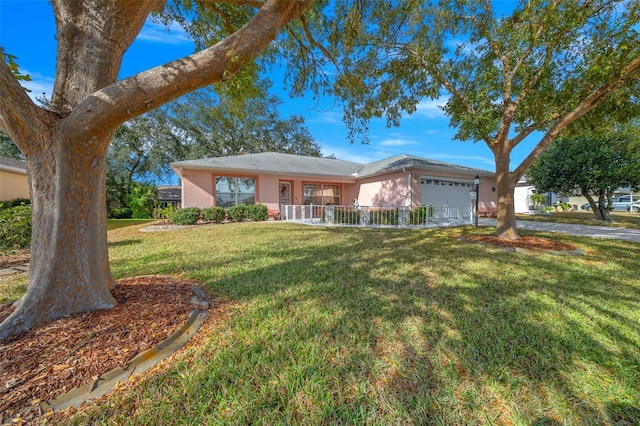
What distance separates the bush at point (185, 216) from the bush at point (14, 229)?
5836 millimetres

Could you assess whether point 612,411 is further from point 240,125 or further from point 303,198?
point 240,125

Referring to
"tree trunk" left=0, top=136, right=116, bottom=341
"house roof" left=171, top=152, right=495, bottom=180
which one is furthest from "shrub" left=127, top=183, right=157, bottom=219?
"tree trunk" left=0, top=136, right=116, bottom=341

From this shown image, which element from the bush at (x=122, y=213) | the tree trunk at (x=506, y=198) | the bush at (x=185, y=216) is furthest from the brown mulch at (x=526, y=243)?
the bush at (x=122, y=213)

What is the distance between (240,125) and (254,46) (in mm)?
23786

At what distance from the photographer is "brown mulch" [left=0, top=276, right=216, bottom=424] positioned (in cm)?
164

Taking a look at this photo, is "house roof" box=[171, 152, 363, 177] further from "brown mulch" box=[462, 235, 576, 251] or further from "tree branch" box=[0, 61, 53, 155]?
"tree branch" box=[0, 61, 53, 155]

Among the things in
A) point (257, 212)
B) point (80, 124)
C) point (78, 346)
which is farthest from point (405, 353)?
point (257, 212)

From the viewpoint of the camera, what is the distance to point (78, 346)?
2.01 metres

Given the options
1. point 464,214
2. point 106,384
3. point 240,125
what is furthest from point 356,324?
point 240,125

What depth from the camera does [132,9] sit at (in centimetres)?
275

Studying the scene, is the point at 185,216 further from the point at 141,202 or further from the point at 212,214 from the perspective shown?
the point at 141,202

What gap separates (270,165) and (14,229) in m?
10.2

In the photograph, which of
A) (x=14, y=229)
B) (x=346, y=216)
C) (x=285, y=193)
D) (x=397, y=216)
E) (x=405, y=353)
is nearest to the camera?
(x=405, y=353)

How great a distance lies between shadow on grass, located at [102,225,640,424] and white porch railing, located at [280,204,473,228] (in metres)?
6.44
